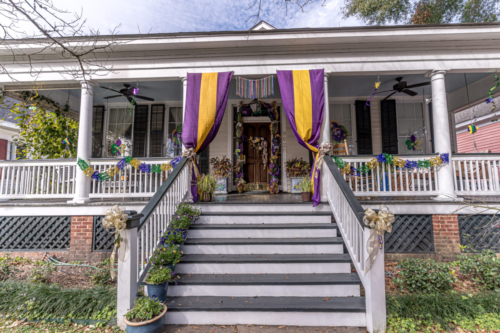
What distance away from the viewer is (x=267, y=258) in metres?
3.29

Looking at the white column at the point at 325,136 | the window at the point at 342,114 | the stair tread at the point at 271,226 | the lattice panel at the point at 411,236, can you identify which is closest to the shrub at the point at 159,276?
the stair tread at the point at 271,226

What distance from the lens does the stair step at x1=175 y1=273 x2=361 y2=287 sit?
9.55 ft

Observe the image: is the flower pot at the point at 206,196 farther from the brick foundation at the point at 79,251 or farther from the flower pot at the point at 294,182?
the flower pot at the point at 294,182

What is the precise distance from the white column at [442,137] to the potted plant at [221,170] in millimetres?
4606

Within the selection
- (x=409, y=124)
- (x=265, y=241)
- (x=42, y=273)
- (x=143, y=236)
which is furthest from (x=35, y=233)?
(x=409, y=124)

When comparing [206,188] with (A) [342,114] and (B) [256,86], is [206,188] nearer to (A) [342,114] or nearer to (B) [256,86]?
(B) [256,86]

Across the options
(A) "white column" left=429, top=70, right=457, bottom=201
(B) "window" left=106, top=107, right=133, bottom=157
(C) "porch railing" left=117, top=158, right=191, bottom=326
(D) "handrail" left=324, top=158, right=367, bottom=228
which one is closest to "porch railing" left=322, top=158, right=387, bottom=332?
(D) "handrail" left=324, top=158, right=367, bottom=228

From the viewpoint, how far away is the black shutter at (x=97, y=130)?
7.66m

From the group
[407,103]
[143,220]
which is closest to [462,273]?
[143,220]

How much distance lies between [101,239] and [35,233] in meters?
1.28

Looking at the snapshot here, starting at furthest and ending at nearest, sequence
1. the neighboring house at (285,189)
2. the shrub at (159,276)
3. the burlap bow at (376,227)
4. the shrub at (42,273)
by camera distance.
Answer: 1. the shrub at (42,273)
2. the neighboring house at (285,189)
3. the shrub at (159,276)
4. the burlap bow at (376,227)

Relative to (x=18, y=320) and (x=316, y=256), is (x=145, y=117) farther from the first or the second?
(x=316, y=256)

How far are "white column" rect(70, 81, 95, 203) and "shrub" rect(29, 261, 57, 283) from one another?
1188mm

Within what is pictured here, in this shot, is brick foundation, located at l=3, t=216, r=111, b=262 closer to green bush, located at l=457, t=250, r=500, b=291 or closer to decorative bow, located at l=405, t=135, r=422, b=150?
green bush, located at l=457, t=250, r=500, b=291
